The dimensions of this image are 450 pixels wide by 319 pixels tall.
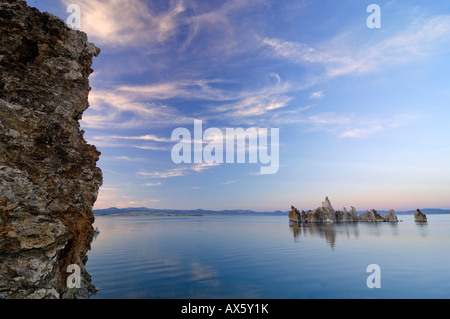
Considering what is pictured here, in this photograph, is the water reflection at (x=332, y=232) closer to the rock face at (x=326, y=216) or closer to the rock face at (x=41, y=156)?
the rock face at (x=41, y=156)

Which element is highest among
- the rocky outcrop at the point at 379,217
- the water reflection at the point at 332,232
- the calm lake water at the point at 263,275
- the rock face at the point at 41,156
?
the rock face at the point at 41,156

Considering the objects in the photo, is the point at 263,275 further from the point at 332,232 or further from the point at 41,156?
the point at 332,232

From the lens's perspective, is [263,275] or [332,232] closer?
[263,275]

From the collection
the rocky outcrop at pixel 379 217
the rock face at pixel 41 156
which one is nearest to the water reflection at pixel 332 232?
the rock face at pixel 41 156

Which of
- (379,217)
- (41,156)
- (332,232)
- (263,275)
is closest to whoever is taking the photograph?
(41,156)

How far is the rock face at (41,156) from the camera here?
7633 mm

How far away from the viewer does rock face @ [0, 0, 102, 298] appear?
301 inches

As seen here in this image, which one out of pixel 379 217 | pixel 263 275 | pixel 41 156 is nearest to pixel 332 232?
pixel 263 275

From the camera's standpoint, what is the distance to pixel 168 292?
16.9 m

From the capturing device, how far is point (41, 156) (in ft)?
27.9

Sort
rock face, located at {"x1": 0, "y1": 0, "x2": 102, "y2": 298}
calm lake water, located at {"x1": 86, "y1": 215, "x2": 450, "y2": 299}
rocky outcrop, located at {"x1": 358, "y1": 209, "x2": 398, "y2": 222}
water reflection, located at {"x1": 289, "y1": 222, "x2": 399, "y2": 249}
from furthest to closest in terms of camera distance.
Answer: rocky outcrop, located at {"x1": 358, "y1": 209, "x2": 398, "y2": 222} → water reflection, located at {"x1": 289, "y1": 222, "x2": 399, "y2": 249} → calm lake water, located at {"x1": 86, "y1": 215, "x2": 450, "y2": 299} → rock face, located at {"x1": 0, "y1": 0, "x2": 102, "y2": 298}

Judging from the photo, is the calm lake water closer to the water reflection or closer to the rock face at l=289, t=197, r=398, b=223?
the water reflection

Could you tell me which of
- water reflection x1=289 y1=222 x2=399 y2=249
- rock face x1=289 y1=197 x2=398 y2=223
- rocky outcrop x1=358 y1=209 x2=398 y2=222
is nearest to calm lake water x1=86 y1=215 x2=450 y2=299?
water reflection x1=289 y1=222 x2=399 y2=249
